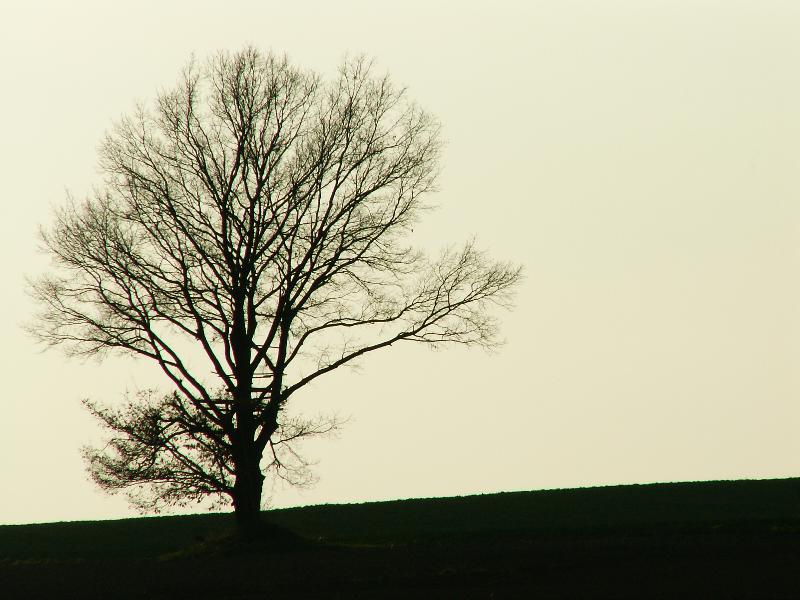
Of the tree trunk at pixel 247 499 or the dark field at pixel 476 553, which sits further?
the tree trunk at pixel 247 499

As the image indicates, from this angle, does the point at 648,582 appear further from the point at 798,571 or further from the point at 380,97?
the point at 380,97

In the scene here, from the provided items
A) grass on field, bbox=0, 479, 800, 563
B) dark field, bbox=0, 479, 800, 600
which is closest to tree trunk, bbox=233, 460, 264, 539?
dark field, bbox=0, 479, 800, 600

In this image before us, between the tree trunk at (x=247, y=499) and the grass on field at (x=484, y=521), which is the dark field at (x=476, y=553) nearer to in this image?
the grass on field at (x=484, y=521)

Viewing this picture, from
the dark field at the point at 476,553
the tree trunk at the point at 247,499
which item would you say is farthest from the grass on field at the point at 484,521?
the tree trunk at the point at 247,499

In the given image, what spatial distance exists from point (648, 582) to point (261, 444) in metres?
16.8

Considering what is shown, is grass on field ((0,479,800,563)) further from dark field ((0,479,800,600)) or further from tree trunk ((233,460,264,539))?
tree trunk ((233,460,264,539))

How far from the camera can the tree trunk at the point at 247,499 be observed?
35.8 m

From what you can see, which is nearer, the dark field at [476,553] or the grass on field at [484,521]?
the dark field at [476,553]

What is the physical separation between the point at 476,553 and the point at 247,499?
8.88 m

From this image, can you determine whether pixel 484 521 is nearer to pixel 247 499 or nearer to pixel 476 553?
pixel 247 499

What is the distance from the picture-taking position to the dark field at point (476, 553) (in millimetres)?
22578

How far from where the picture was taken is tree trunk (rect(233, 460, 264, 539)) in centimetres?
3575

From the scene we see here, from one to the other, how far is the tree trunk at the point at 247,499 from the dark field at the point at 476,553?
76cm

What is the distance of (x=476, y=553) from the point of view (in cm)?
2973
